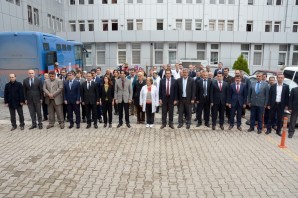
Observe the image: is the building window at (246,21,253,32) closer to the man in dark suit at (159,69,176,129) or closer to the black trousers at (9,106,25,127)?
the man in dark suit at (159,69,176,129)

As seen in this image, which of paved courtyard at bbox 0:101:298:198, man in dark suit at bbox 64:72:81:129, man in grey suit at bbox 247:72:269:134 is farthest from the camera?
man in dark suit at bbox 64:72:81:129

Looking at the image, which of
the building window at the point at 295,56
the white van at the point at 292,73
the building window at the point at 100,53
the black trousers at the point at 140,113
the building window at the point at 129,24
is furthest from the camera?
the building window at the point at 129,24

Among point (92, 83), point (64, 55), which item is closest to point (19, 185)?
point (92, 83)

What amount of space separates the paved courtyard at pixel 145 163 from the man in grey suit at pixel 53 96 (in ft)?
1.91

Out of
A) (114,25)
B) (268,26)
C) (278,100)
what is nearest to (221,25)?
(268,26)

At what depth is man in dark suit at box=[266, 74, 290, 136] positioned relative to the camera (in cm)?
869

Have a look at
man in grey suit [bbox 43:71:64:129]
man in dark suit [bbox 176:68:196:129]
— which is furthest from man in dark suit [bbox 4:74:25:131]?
man in dark suit [bbox 176:68:196:129]

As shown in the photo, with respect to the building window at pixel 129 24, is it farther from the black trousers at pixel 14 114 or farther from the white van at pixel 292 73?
the black trousers at pixel 14 114

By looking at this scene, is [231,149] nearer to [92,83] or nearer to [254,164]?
[254,164]

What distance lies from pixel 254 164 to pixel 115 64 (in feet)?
82.8

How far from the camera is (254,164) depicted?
20.8 ft

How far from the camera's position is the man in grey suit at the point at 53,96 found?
9.20 meters

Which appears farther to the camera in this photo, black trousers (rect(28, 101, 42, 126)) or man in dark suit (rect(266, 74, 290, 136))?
black trousers (rect(28, 101, 42, 126))

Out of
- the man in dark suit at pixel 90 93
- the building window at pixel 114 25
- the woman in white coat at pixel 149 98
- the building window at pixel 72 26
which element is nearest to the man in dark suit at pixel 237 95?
the woman in white coat at pixel 149 98
